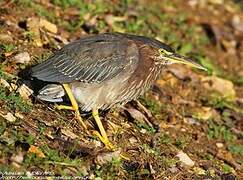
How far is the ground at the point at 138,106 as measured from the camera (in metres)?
5.76

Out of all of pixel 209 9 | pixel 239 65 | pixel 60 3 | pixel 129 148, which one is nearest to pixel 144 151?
pixel 129 148

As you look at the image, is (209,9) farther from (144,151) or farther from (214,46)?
(144,151)

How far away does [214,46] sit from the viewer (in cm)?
1107

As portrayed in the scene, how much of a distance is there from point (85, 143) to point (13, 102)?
0.86 meters

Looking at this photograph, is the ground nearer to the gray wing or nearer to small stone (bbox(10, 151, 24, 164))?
small stone (bbox(10, 151, 24, 164))

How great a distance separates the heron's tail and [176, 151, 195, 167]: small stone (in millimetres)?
1455

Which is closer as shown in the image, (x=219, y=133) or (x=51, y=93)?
(x=51, y=93)

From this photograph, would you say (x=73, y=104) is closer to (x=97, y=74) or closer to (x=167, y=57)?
(x=97, y=74)

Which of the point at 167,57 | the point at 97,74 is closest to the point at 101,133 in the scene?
the point at 97,74

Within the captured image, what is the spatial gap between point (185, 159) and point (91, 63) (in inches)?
58.7

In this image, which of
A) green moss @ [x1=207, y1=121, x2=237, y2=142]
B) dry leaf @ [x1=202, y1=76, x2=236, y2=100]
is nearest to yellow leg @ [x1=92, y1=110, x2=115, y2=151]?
green moss @ [x1=207, y1=121, x2=237, y2=142]

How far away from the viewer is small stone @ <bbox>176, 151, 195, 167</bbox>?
22.2 feet

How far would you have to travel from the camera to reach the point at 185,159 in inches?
268

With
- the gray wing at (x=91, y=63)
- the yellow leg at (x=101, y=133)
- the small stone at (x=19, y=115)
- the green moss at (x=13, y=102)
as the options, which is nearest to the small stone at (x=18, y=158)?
the small stone at (x=19, y=115)
